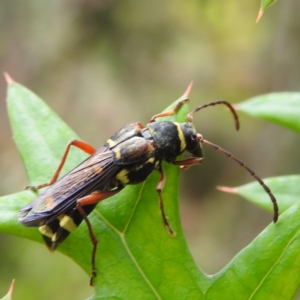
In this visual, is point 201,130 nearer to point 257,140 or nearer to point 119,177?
point 257,140

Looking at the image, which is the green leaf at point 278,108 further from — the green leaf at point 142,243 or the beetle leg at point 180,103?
the green leaf at point 142,243

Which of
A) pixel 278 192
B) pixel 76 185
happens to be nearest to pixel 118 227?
pixel 76 185

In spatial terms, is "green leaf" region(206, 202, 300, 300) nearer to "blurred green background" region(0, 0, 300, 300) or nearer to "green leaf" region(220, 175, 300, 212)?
"green leaf" region(220, 175, 300, 212)

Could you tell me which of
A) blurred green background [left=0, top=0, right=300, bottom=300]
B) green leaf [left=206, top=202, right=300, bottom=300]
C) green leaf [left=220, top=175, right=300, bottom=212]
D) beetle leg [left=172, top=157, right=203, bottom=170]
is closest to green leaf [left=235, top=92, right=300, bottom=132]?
green leaf [left=220, top=175, right=300, bottom=212]

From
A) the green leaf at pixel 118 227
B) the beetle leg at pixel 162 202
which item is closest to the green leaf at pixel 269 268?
the green leaf at pixel 118 227

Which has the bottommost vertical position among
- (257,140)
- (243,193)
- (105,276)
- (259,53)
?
(257,140)

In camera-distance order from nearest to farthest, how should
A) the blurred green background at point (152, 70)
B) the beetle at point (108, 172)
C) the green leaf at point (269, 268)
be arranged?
the green leaf at point (269, 268) < the beetle at point (108, 172) < the blurred green background at point (152, 70)

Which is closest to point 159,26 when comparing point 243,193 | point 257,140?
point 257,140
